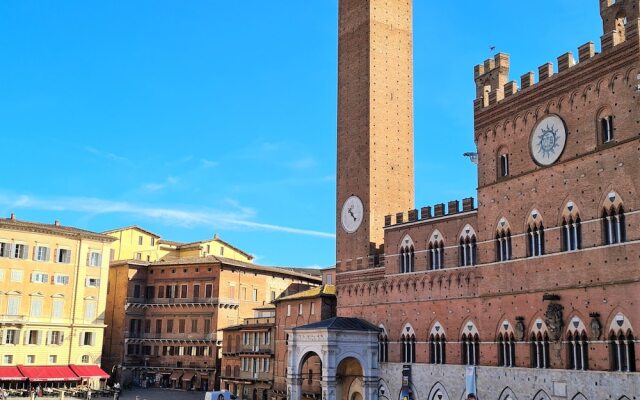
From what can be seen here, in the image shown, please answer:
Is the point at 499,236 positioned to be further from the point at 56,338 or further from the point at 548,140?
the point at 56,338

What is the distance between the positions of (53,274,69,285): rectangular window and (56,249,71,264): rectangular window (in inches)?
49.5

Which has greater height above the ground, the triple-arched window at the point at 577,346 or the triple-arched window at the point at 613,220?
the triple-arched window at the point at 613,220

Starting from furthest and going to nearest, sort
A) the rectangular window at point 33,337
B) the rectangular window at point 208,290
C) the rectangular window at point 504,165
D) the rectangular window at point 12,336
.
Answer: the rectangular window at point 208,290, the rectangular window at point 33,337, the rectangular window at point 12,336, the rectangular window at point 504,165

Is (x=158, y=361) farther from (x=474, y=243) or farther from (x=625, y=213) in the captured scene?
(x=625, y=213)

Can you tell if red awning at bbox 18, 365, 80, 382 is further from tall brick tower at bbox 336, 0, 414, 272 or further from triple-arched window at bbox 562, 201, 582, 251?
triple-arched window at bbox 562, 201, 582, 251

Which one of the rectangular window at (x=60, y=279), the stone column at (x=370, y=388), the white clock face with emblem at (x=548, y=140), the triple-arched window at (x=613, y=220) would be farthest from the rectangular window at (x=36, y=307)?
the triple-arched window at (x=613, y=220)

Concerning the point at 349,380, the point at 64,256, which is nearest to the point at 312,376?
the point at 349,380

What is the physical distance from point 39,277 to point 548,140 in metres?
42.4

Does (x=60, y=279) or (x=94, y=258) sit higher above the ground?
(x=94, y=258)

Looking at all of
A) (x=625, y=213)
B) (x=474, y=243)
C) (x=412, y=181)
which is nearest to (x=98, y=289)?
(x=412, y=181)

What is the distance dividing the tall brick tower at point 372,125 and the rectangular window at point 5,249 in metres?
27.1

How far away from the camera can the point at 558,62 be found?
32.1m

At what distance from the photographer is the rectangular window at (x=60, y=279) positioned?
57.8 m

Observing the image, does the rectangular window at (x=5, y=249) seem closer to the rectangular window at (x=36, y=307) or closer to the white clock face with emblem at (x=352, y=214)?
the rectangular window at (x=36, y=307)
